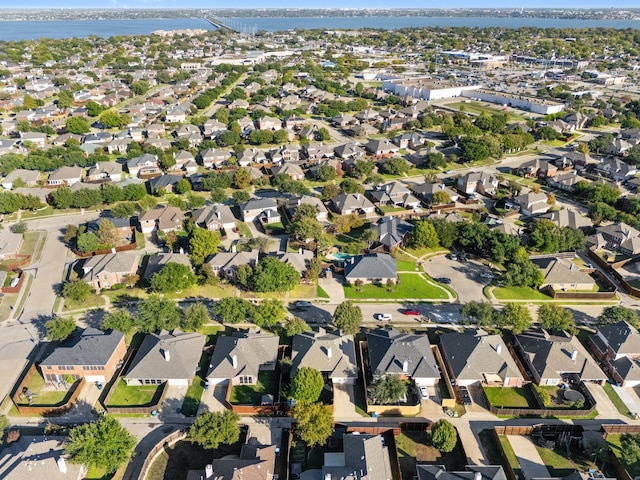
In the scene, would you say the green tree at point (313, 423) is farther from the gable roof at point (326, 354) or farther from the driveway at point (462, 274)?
the driveway at point (462, 274)

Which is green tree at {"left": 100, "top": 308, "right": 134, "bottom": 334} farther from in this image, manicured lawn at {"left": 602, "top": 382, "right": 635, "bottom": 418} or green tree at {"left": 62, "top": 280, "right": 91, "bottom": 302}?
manicured lawn at {"left": 602, "top": 382, "right": 635, "bottom": 418}

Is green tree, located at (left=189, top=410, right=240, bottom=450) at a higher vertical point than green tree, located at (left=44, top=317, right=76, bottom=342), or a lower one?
higher

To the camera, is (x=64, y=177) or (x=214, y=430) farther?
(x=64, y=177)

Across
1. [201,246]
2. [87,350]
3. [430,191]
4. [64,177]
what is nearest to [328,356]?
[87,350]

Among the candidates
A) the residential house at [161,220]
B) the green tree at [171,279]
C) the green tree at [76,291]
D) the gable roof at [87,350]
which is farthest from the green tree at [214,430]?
the residential house at [161,220]

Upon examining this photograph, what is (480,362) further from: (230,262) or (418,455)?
(230,262)

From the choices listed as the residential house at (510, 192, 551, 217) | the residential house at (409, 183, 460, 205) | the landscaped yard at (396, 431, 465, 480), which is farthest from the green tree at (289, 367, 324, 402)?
the residential house at (510, 192, 551, 217)

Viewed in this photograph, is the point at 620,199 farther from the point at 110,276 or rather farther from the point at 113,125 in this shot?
the point at 113,125

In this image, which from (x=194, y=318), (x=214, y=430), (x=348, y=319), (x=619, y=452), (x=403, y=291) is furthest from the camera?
(x=403, y=291)
